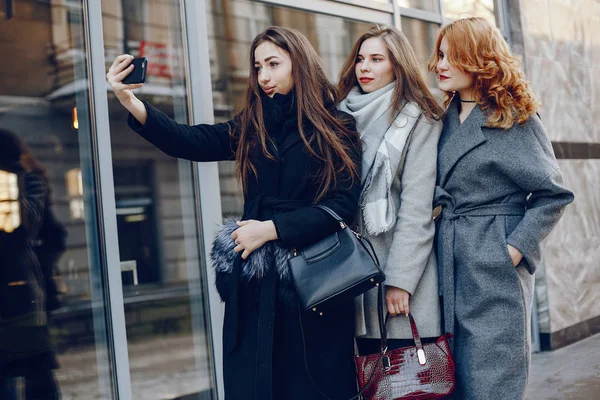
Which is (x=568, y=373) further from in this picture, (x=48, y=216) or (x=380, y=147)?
(x=48, y=216)

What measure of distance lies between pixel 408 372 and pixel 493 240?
23.2 inches

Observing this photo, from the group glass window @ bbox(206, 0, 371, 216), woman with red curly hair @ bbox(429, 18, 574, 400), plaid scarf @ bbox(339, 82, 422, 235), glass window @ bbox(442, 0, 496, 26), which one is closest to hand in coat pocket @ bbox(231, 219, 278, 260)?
plaid scarf @ bbox(339, 82, 422, 235)

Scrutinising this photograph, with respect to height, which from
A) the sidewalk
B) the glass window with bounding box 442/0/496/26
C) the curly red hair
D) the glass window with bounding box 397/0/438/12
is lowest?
the sidewalk

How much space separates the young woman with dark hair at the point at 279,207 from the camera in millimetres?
2611

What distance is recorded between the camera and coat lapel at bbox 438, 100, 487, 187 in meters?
2.81

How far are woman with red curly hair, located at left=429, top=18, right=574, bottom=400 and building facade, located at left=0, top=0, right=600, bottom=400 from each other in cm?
144

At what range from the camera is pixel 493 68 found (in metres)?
2.80

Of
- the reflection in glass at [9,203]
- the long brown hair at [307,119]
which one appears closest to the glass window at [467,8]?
the long brown hair at [307,119]

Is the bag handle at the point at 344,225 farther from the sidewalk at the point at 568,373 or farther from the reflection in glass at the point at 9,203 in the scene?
the sidewalk at the point at 568,373

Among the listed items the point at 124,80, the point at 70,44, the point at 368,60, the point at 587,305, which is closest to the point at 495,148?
the point at 368,60

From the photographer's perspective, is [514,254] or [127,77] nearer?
[127,77]

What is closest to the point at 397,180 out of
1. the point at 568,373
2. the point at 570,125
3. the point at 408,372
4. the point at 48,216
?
the point at 408,372

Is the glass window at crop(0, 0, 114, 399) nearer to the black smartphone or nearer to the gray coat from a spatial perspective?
the black smartphone

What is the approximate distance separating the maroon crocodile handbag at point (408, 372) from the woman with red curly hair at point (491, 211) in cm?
13
